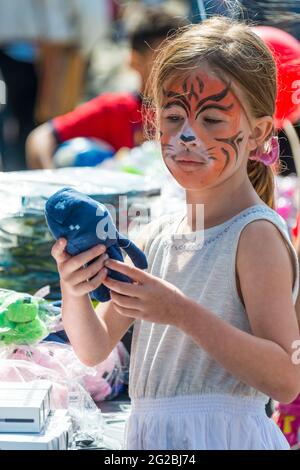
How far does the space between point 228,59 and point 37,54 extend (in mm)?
5330

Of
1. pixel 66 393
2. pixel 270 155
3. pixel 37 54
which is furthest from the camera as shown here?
pixel 37 54

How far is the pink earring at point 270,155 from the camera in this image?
1.83 meters

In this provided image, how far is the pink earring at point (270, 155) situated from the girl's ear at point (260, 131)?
0.07 ft

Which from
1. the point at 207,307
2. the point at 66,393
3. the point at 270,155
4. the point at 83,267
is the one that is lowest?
the point at 66,393

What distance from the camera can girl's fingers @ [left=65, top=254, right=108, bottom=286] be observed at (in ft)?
5.13

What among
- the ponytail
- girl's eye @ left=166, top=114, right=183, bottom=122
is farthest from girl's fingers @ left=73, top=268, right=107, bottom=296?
the ponytail

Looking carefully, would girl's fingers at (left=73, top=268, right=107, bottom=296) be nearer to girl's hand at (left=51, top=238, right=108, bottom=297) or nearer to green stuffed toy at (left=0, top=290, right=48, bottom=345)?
girl's hand at (left=51, top=238, right=108, bottom=297)

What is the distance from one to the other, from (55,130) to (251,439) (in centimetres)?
301

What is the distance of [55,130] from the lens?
4508 mm

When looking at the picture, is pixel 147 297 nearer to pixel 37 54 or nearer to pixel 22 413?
pixel 22 413

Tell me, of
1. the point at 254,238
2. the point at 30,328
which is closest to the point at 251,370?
the point at 254,238

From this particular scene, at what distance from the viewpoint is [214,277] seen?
172 centimetres

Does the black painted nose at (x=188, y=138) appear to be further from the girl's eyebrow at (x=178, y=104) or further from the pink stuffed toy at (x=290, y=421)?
the pink stuffed toy at (x=290, y=421)

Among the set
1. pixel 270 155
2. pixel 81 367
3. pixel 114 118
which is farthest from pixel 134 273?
pixel 114 118
